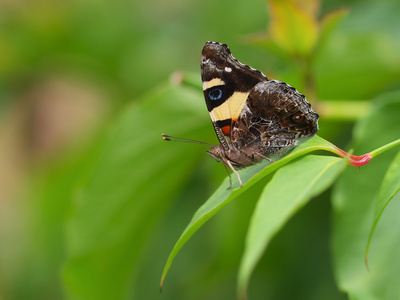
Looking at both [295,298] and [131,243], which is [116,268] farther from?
[295,298]

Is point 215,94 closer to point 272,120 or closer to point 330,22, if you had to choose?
point 272,120

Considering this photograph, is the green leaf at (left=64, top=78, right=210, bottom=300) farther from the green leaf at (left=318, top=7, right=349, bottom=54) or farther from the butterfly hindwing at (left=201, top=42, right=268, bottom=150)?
the green leaf at (left=318, top=7, right=349, bottom=54)

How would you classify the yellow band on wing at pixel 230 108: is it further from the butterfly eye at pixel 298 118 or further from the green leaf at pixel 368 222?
the green leaf at pixel 368 222

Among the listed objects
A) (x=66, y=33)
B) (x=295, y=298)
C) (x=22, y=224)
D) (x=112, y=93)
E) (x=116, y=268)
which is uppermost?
(x=66, y=33)

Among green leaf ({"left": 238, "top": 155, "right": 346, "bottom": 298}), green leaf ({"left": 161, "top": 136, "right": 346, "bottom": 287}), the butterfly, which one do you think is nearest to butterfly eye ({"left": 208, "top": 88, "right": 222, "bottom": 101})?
the butterfly

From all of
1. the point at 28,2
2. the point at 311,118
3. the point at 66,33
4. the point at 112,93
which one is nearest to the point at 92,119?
the point at 112,93

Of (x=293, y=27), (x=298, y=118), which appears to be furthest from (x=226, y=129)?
(x=293, y=27)

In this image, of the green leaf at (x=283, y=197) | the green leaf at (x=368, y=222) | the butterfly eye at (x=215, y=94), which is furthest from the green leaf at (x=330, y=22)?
the green leaf at (x=283, y=197)
